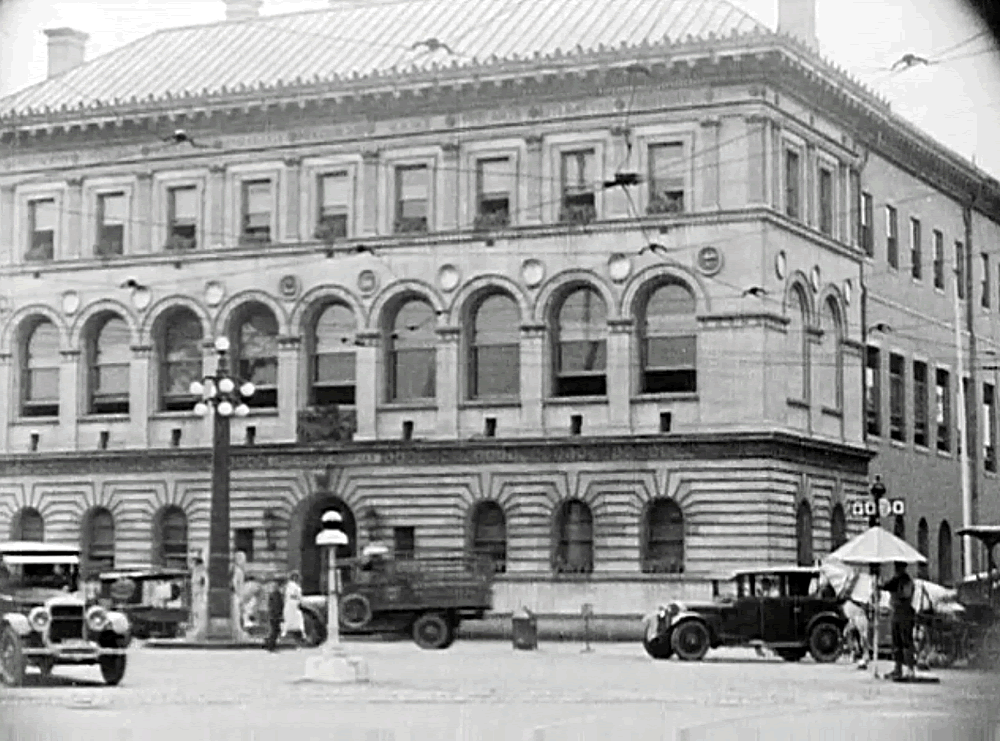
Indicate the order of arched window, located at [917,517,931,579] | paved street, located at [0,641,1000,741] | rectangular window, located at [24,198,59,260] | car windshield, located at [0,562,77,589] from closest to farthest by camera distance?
1. paved street, located at [0,641,1000,741]
2. arched window, located at [917,517,931,579]
3. car windshield, located at [0,562,77,589]
4. rectangular window, located at [24,198,59,260]

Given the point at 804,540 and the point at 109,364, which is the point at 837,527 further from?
the point at 109,364

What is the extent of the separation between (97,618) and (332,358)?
4.06ft

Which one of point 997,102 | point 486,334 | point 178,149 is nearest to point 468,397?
point 486,334

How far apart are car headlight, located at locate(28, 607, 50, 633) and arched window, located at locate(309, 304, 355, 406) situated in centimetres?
115

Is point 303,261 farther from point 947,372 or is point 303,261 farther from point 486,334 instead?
point 947,372

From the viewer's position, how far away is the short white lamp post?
6.68m

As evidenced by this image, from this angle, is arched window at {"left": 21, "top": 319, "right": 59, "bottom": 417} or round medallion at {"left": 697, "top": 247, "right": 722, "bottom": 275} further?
round medallion at {"left": 697, "top": 247, "right": 722, "bottom": 275}

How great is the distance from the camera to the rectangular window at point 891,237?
719 cm

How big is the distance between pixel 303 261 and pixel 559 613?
1.40 m

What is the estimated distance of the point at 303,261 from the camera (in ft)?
24.3

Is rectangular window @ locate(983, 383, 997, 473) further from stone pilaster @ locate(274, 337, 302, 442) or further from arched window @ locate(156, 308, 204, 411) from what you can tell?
arched window @ locate(156, 308, 204, 411)

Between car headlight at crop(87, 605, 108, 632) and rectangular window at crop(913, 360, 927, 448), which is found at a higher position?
rectangular window at crop(913, 360, 927, 448)

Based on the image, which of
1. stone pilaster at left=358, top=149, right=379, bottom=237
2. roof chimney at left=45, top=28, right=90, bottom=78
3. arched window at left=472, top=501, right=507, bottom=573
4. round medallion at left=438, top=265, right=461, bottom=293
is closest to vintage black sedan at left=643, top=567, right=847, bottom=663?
arched window at left=472, top=501, right=507, bottom=573

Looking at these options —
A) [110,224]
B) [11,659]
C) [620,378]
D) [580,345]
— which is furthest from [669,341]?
[11,659]
